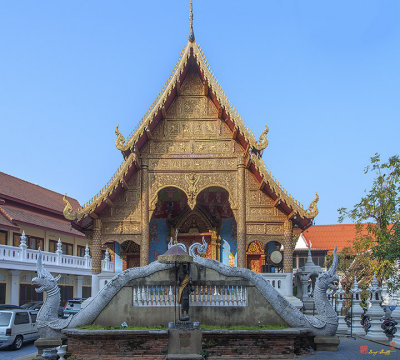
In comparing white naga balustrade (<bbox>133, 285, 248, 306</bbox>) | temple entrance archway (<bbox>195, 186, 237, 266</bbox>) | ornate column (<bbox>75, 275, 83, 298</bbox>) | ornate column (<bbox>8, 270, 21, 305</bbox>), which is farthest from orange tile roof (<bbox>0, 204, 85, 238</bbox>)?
white naga balustrade (<bbox>133, 285, 248, 306</bbox>)

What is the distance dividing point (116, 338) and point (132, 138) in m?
7.04

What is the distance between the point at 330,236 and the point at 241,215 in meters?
31.3

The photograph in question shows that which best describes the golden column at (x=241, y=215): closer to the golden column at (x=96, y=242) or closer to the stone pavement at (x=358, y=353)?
the stone pavement at (x=358, y=353)

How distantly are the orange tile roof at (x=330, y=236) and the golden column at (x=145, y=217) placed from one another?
1154 inches

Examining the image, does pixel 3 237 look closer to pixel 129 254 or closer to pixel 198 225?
pixel 129 254

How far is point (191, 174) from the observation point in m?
16.1

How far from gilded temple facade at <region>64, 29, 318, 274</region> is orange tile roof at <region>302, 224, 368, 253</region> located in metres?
27.6

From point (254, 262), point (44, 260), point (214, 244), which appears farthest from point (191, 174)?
point (44, 260)

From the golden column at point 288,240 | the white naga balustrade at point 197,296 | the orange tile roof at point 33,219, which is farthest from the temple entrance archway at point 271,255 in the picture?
the orange tile roof at point 33,219

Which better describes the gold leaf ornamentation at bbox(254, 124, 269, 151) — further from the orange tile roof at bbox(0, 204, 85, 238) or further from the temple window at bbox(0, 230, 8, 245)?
the temple window at bbox(0, 230, 8, 245)

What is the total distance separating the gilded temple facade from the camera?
1564cm

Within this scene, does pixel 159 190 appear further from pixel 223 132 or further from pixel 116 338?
pixel 116 338

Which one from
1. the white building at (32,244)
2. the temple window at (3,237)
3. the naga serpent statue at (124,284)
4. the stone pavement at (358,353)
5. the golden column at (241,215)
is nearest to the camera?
the stone pavement at (358,353)

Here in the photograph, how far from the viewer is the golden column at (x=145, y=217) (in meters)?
15.7
